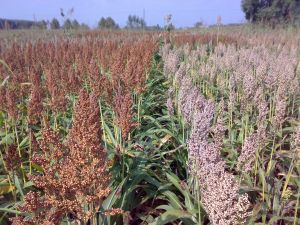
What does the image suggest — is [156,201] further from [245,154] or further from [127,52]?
[127,52]

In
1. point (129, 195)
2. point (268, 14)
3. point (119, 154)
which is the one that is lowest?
point (129, 195)

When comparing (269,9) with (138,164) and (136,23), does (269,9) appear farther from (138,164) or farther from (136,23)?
(138,164)

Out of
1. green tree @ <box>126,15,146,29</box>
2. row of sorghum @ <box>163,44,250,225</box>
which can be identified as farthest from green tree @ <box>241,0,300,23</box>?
row of sorghum @ <box>163,44,250,225</box>

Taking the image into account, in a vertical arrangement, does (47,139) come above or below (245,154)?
above

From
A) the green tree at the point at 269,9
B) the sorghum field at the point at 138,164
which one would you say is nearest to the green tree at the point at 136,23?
the green tree at the point at 269,9

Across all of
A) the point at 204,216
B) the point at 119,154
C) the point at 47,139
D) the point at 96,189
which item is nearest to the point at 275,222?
the point at 204,216

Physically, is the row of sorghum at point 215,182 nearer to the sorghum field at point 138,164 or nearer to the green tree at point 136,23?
the sorghum field at point 138,164

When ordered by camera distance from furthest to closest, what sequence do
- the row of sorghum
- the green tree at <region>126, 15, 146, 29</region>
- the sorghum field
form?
the green tree at <region>126, 15, 146, 29</region> → the sorghum field → the row of sorghum

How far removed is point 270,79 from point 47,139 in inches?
126

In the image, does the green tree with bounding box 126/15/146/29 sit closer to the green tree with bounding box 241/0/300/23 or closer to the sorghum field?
the green tree with bounding box 241/0/300/23

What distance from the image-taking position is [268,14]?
27156mm

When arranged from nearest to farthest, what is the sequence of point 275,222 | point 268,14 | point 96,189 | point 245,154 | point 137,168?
point 96,189 < point 245,154 < point 275,222 < point 137,168 < point 268,14

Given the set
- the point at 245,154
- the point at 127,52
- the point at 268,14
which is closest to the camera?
the point at 245,154

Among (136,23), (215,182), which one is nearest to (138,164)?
(215,182)
